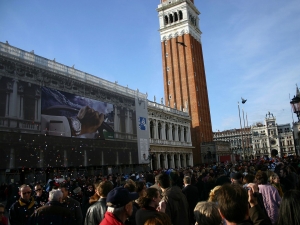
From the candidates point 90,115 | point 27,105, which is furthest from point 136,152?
point 27,105

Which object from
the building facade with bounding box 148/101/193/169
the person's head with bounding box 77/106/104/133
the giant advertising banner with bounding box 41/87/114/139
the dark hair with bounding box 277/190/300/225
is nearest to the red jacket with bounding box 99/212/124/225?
the dark hair with bounding box 277/190/300/225

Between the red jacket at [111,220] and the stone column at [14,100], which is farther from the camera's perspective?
the stone column at [14,100]

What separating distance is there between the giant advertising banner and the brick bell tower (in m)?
21.1

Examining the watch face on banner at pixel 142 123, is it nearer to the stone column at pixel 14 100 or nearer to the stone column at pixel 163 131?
the stone column at pixel 163 131

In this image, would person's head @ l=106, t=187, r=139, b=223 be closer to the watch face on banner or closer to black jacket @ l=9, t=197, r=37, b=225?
black jacket @ l=9, t=197, r=37, b=225

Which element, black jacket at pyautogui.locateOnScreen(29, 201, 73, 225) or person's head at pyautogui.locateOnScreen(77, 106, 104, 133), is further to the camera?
Result: person's head at pyautogui.locateOnScreen(77, 106, 104, 133)

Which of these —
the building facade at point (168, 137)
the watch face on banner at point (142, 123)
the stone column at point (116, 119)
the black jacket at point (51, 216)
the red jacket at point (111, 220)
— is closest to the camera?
the red jacket at point (111, 220)

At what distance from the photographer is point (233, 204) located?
2262mm

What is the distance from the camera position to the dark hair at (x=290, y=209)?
78.7 inches

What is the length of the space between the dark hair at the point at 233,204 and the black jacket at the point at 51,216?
6.66ft

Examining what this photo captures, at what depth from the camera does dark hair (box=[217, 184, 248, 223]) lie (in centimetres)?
225

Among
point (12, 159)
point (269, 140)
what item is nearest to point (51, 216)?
point (12, 159)

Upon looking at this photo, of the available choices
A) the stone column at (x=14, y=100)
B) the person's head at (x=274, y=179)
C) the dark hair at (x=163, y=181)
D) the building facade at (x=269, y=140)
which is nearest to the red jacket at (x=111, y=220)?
the dark hair at (x=163, y=181)

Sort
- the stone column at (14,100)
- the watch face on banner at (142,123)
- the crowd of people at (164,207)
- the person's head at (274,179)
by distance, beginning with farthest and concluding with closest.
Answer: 1. the watch face on banner at (142,123)
2. the stone column at (14,100)
3. the person's head at (274,179)
4. the crowd of people at (164,207)
